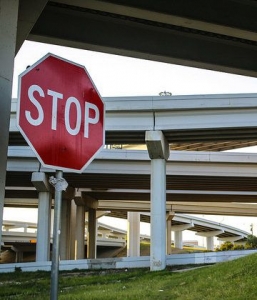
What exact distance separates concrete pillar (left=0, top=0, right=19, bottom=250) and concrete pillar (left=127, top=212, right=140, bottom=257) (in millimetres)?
56222

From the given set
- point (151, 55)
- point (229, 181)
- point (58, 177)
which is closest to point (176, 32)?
point (151, 55)

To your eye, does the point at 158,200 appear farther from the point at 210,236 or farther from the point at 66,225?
the point at 210,236

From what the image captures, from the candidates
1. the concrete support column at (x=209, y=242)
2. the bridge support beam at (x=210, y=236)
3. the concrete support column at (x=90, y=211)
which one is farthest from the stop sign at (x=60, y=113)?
the concrete support column at (x=209, y=242)

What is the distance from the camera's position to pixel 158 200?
21.4 m

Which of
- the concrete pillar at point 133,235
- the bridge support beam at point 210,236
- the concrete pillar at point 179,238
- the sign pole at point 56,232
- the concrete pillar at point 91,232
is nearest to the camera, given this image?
the sign pole at point 56,232

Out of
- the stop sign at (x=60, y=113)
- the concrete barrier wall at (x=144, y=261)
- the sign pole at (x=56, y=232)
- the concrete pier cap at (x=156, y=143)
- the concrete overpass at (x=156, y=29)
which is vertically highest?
the concrete pier cap at (x=156, y=143)

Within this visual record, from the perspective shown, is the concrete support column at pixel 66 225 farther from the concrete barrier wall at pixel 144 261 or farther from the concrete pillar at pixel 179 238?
the concrete pillar at pixel 179 238

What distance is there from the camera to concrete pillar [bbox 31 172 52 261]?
29.4 m

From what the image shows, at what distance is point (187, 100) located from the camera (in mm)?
20922

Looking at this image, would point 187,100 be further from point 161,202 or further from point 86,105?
point 86,105

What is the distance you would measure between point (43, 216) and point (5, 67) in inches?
1127

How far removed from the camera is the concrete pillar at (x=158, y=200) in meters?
21.0

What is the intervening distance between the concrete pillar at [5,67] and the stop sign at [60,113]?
0.74m

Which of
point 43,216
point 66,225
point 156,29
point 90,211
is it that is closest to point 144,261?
point 43,216
